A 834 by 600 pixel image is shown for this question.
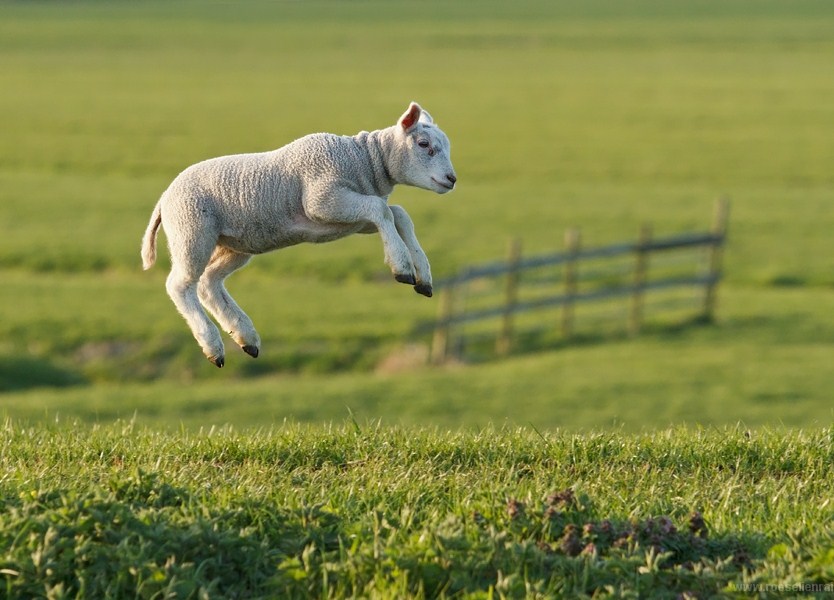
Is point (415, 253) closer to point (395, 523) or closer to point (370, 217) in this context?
point (370, 217)

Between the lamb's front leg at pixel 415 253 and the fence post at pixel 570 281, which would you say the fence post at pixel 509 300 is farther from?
the lamb's front leg at pixel 415 253

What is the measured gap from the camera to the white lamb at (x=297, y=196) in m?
5.77

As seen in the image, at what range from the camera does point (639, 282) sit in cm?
3034

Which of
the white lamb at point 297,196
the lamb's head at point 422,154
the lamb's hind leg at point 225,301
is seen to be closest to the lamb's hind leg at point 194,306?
the white lamb at point 297,196

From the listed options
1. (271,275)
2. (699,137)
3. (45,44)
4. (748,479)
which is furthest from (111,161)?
(45,44)

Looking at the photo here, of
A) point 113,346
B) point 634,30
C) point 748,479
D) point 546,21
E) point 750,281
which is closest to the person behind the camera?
point 748,479

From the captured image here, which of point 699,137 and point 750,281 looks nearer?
point 750,281

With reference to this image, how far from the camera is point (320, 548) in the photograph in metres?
5.79

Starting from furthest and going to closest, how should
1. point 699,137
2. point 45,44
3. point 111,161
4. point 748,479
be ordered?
1. point 45,44
2. point 699,137
3. point 111,161
4. point 748,479

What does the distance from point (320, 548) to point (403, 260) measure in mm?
1334

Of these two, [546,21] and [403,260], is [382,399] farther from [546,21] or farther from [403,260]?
[546,21]

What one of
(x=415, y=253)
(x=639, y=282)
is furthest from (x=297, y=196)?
(x=639, y=282)

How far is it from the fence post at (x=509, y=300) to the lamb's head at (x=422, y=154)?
22.3 metres

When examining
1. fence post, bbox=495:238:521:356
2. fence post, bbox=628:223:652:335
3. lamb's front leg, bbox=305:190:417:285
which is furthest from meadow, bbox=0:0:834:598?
lamb's front leg, bbox=305:190:417:285
